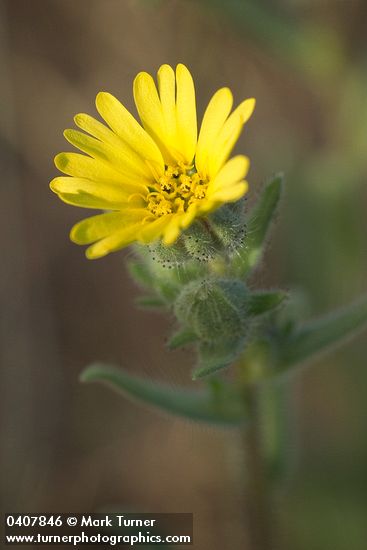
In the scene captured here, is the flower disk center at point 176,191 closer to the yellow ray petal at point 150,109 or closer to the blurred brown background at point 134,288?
the yellow ray petal at point 150,109

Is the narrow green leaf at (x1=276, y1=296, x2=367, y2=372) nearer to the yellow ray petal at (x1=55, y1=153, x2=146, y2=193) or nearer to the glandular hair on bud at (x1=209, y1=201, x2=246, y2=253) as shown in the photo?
the glandular hair on bud at (x1=209, y1=201, x2=246, y2=253)

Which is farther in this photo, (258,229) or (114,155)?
(258,229)

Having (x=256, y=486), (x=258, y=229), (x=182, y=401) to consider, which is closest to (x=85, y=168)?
(x=258, y=229)

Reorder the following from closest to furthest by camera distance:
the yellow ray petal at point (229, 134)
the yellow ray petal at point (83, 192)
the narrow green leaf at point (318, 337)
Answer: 1. the yellow ray petal at point (229, 134)
2. the yellow ray petal at point (83, 192)
3. the narrow green leaf at point (318, 337)

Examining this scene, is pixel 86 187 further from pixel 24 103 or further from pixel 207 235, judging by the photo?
pixel 24 103

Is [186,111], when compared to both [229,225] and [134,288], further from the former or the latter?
[134,288]

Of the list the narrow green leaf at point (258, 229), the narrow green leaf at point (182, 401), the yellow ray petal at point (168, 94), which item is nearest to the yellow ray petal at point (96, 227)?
the yellow ray petal at point (168, 94)

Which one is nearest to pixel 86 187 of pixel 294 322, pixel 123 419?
pixel 294 322
